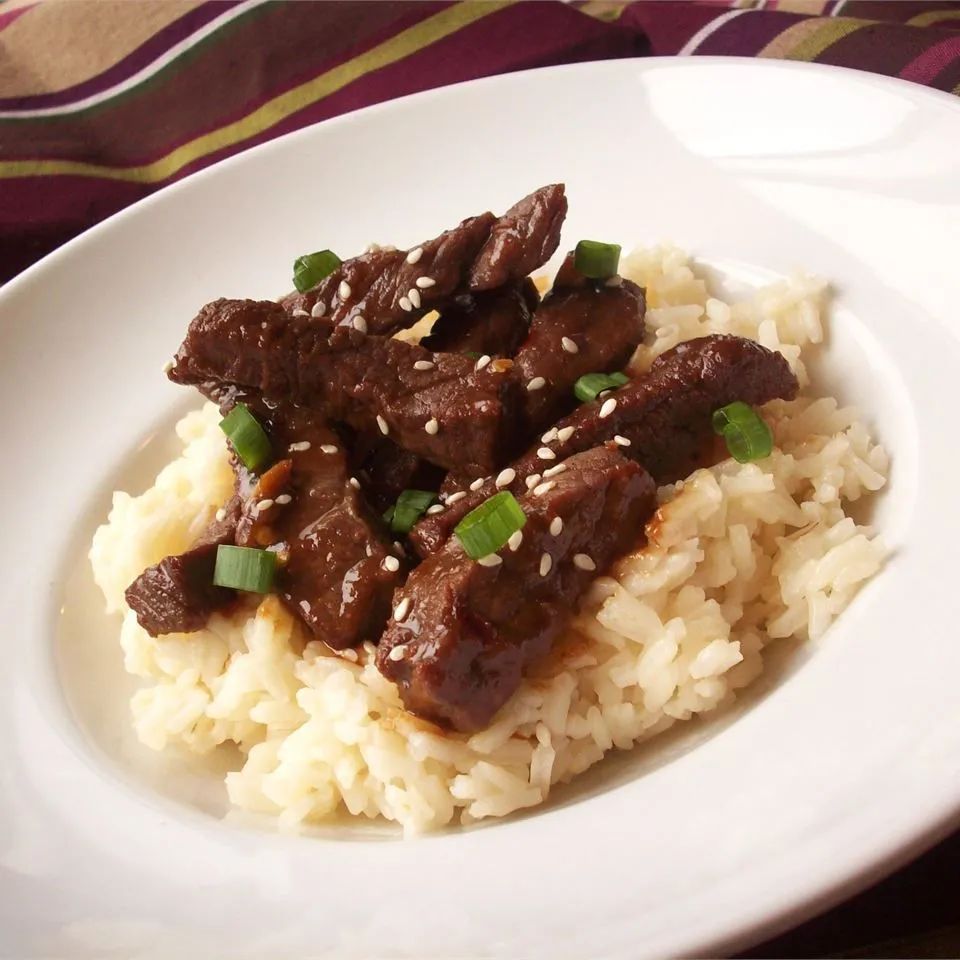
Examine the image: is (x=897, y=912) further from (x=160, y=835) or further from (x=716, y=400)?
(x=160, y=835)

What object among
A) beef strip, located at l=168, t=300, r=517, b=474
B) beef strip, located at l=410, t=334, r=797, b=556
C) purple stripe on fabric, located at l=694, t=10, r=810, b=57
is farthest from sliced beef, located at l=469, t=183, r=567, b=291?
purple stripe on fabric, located at l=694, t=10, r=810, b=57

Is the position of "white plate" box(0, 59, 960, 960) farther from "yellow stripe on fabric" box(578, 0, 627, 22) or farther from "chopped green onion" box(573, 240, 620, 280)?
"yellow stripe on fabric" box(578, 0, 627, 22)

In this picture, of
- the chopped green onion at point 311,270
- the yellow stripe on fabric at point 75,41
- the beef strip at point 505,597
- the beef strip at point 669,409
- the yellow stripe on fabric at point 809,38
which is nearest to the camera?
the beef strip at point 505,597

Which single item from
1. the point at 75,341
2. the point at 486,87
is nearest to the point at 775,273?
the point at 486,87

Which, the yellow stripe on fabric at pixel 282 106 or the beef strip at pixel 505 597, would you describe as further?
the yellow stripe on fabric at pixel 282 106

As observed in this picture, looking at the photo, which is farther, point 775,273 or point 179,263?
point 179,263

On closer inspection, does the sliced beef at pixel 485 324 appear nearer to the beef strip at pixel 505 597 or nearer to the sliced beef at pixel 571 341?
the sliced beef at pixel 571 341

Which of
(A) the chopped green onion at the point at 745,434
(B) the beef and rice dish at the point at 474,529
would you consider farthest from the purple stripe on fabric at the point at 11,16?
(A) the chopped green onion at the point at 745,434
